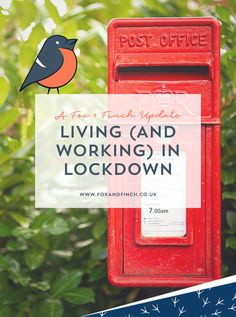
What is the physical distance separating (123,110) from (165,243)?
17.3 inches

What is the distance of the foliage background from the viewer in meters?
2.18

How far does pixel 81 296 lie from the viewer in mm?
2217

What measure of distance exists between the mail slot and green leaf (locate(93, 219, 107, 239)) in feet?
1.22

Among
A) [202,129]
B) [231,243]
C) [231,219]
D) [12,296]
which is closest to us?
[202,129]

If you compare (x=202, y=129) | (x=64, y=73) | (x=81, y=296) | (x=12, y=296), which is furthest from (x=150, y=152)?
(x=12, y=296)

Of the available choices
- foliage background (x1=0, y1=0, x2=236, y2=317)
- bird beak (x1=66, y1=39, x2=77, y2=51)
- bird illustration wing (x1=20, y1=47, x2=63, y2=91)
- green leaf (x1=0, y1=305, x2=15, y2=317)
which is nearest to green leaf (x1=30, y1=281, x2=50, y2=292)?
foliage background (x1=0, y1=0, x2=236, y2=317)

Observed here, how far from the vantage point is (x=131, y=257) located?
190 centimetres

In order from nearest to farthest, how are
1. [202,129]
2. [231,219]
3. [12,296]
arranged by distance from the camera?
[202,129] → [231,219] → [12,296]

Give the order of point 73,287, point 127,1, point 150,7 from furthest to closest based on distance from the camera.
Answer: point 127,1, point 150,7, point 73,287

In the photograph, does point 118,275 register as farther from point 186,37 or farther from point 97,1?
point 97,1

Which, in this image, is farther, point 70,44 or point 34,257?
point 34,257

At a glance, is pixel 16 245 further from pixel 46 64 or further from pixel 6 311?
pixel 46 64

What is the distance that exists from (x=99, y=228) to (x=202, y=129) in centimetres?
64

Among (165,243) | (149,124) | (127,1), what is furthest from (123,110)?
(127,1)
